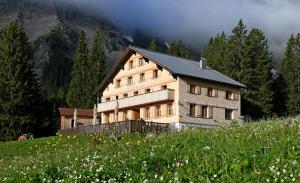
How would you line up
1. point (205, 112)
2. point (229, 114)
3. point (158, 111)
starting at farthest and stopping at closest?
point (229, 114), point (205, 112), point (158, 111)

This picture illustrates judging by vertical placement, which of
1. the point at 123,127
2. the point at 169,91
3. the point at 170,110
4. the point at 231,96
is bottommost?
the point at 123,127

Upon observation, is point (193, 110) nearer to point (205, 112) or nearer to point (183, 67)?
point (205, 112)

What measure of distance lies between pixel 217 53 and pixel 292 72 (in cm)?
1832

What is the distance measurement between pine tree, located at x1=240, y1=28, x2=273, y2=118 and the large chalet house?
48.3 ft

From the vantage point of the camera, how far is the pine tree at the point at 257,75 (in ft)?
278

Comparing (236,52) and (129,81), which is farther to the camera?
(236,52)

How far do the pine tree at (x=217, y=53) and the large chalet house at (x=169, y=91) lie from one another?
79.6ft

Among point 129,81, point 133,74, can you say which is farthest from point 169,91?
point 129,81

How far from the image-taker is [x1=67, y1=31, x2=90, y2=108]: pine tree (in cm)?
10256

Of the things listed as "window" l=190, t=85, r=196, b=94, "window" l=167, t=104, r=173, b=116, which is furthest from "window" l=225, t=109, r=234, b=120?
"window" l=167, t=104, r=173, b=116

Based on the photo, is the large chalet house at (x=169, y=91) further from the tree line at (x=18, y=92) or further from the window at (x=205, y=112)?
the tree line at (x=18, y=92)

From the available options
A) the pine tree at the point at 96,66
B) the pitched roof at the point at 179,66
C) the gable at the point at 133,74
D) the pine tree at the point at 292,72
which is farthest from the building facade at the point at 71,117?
the pine tree at the point at 292,72

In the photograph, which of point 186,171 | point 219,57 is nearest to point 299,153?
point 186,171

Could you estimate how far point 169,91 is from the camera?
6269 cm
